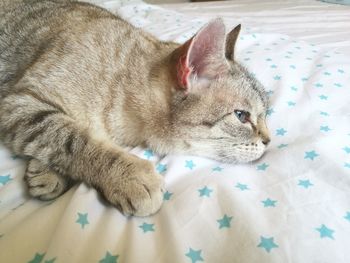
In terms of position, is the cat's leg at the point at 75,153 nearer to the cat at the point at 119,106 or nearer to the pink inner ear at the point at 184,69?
the cat at the point at 119,106

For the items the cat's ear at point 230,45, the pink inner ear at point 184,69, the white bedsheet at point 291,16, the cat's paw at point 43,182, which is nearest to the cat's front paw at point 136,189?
the cat's paw at point 43,182

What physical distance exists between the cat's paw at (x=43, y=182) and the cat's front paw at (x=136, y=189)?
13 cm

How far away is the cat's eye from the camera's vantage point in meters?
0.92

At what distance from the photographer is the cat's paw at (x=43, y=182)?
29.1 inches

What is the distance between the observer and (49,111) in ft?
2.95

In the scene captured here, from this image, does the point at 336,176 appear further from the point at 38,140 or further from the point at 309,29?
the point at 309,29

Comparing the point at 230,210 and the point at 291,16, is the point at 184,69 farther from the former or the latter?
the point at 291,16

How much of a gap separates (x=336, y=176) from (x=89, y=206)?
0.54 metres

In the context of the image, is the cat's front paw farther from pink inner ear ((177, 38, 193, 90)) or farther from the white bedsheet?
the white bedsheet

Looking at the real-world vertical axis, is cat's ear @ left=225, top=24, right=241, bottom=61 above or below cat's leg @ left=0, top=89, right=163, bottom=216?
above

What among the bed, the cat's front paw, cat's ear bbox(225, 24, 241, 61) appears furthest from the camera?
cat's ear bbox(225, 24, 241, 61)

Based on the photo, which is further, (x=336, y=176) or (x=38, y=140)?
(x=38, y=140)

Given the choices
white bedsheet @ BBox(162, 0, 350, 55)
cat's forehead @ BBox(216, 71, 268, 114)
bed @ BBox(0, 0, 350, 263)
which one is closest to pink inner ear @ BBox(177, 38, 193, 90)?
cat's forehead @ BBox(216, 71, 268, 114)

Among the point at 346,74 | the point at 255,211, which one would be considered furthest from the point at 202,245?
the point at 346,74
